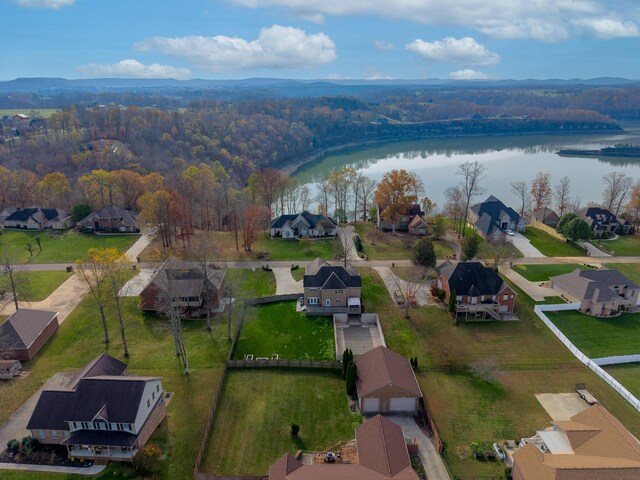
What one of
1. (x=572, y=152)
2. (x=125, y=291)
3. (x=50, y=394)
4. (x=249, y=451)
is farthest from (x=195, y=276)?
(x=572, y=152)

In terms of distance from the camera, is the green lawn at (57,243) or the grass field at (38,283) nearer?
the grass field at (38,283)

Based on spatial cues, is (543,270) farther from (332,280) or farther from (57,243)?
(57,243)

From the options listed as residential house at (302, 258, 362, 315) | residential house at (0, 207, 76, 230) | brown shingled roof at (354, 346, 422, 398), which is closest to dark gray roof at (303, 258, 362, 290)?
residential house at (302, 258, 362, 315)

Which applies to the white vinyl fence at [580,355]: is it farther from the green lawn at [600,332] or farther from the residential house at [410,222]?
the residential house at [410,222]

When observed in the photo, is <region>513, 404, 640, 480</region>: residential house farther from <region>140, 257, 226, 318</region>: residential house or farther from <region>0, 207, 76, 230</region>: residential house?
<region>0, 207, 76, 230</region>: residential house

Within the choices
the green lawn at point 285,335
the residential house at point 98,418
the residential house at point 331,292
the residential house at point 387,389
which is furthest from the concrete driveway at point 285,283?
the residential house at point 98,418

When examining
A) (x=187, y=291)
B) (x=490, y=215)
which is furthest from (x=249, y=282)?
(x=490, y=215)
